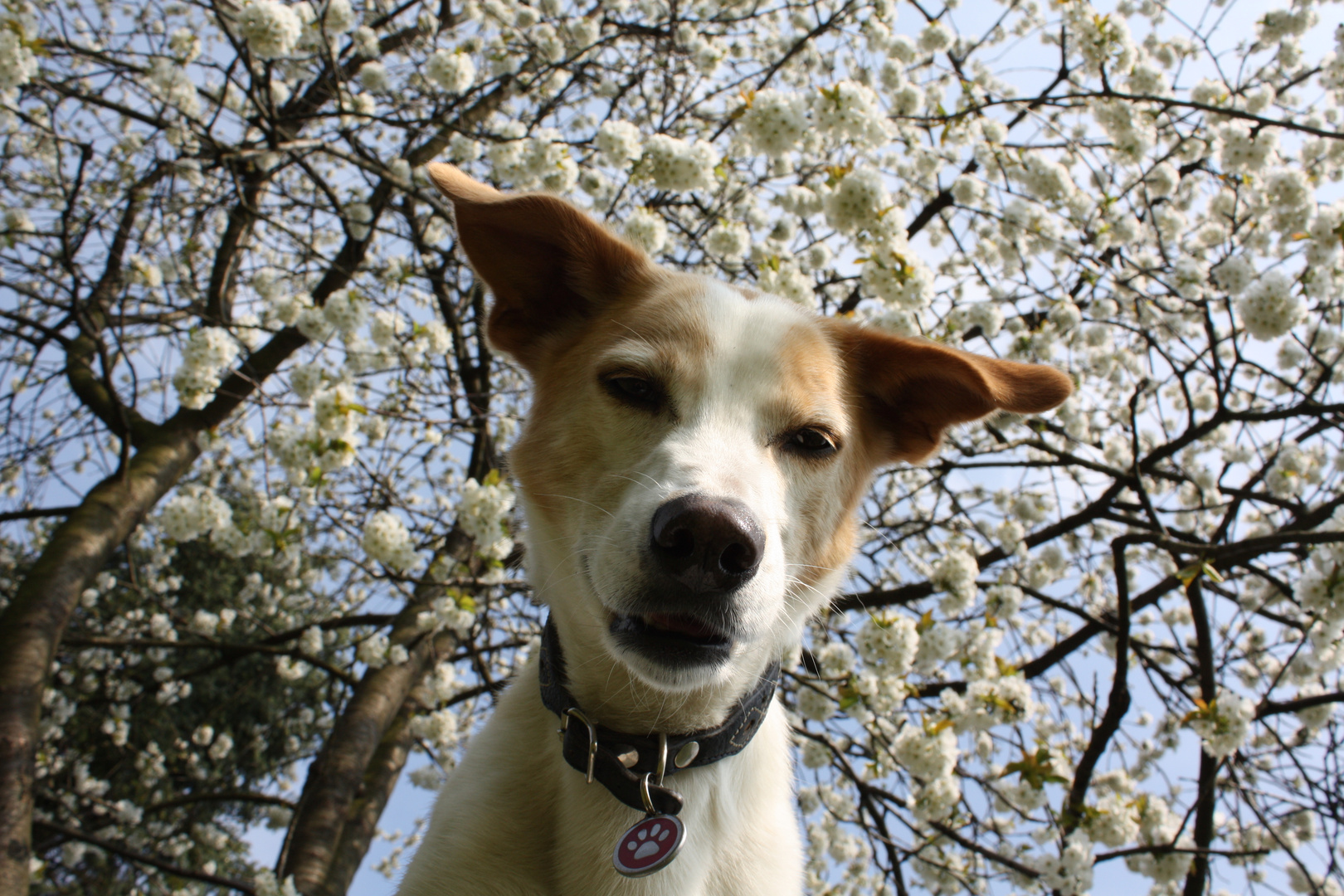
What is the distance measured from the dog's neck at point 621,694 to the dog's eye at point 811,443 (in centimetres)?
49

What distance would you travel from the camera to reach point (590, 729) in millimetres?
1572

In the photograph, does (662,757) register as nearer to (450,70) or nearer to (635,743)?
(635,743)

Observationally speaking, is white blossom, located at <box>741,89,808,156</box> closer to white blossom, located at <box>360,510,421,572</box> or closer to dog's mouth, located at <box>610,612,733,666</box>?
white blossom, located at <box>360,510,421,572</box>

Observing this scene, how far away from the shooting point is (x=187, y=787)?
28.8ft

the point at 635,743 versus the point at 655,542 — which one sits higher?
the point at 655,542

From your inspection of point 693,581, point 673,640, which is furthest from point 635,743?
point 693,581

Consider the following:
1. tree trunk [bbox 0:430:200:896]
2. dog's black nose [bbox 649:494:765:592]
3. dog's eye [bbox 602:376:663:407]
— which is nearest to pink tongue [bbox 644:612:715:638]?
dog's black nose [bbox 649:494:765:592]

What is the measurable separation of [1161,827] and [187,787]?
388 inches

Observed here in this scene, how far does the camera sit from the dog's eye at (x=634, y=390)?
1.72m

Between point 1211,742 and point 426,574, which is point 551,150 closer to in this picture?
point 426,574

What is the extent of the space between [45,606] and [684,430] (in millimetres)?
4124

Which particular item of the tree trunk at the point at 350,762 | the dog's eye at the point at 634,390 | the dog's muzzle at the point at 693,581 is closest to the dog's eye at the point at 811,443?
the dog's eye at the point at 634,390

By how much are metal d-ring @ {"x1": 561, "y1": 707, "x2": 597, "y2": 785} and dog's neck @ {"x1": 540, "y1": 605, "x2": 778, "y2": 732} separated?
10 centimetres

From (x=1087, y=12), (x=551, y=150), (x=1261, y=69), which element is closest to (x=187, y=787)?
(x=551, y=150)
